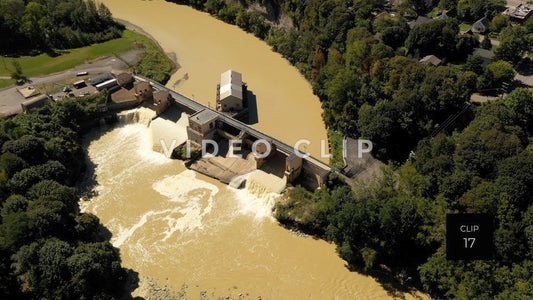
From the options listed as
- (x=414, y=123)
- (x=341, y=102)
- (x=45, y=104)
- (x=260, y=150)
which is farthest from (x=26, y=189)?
(x=414, y=123)

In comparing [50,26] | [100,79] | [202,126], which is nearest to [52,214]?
[202,126]

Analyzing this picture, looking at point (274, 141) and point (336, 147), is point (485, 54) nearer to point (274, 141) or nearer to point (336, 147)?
point (336, 147)

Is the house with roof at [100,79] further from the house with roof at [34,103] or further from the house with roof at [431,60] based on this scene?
the house with roof at [431,60]

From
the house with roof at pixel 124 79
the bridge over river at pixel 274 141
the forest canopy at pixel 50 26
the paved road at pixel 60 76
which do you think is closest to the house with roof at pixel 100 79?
the house with roof at pixel 124 79

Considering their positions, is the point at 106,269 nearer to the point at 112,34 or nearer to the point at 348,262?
the point at 348,262

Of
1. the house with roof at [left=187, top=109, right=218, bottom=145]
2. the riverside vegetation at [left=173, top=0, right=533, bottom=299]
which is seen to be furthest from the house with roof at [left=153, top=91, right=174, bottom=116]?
the riverside vegetation at [left=173, top=0, right=533, bottom=299]

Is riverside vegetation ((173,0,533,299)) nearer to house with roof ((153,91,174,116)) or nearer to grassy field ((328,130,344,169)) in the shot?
grassy field ((328,130,344,169))
